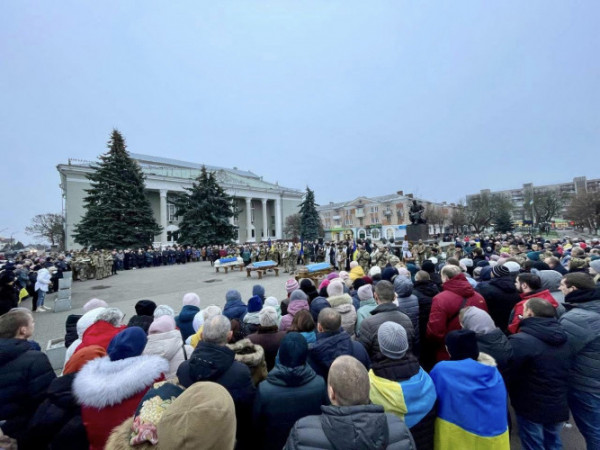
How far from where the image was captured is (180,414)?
1.24 m

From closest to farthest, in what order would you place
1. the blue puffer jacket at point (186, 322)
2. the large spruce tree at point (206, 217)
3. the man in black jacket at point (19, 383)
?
the man in black jacket at point (19, 383) → the blue puffer jacket at point (186, 322) → the large spruce tree at point (206, 217)

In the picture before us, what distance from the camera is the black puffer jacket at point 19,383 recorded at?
2.26 m

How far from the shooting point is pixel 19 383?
2.31 m

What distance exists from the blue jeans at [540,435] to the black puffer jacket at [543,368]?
8cm

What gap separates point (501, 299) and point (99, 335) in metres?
5.34

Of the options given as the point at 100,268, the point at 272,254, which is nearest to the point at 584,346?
the point at 272,254

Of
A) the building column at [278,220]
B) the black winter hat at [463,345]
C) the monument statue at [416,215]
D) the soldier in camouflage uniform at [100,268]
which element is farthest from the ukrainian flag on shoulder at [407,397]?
the building column at [278,220]

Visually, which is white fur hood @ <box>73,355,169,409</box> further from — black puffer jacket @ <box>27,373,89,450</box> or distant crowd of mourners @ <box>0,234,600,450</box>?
black puffer jacket @ <box>27,373,89,450</box>

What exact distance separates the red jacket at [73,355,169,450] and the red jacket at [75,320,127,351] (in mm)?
802

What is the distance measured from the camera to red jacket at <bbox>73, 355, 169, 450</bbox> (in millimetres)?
1963

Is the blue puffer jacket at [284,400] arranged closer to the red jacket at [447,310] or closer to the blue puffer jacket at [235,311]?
the red jacket at [447,310]

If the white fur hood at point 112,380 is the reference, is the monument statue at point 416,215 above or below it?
above

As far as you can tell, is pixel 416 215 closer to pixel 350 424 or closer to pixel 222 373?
pixel 222 373

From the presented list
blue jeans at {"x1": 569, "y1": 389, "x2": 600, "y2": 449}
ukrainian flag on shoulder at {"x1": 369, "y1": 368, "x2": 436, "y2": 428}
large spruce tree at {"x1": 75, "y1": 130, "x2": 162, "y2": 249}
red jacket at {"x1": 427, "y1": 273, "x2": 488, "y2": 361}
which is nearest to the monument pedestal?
red jacket at {"x1": 427, "y1": 273, "x2": 488, "y2": 361}
